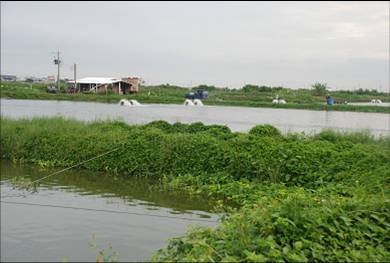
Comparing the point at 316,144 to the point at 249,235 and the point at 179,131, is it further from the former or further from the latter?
the point at 249,235

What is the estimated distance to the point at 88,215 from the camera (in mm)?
7594

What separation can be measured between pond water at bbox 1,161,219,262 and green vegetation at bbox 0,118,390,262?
681mm

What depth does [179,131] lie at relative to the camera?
43.5 feet

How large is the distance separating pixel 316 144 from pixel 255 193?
2.87m

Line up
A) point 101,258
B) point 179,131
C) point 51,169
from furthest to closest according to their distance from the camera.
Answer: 1. point 179,131
2. point 51,169
3. point 101,258

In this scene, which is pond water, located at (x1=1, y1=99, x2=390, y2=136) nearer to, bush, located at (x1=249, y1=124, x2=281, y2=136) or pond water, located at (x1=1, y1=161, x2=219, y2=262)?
bush, located at (x1=249, y1=124, x2=281, y2=136)

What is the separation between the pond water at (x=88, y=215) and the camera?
5.83 meters

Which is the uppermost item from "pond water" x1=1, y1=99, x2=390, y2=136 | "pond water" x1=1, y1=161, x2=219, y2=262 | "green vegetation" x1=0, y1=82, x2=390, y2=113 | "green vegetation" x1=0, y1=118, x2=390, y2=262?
"green vegetation" x1=0, y1=82, x2=390, y2=113

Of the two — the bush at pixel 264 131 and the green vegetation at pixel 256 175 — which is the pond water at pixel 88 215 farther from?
the bush at pixel 264 131

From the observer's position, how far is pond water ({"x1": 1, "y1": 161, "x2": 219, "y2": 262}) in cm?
583

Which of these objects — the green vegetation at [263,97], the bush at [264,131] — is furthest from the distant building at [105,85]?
the bush at [264,131]

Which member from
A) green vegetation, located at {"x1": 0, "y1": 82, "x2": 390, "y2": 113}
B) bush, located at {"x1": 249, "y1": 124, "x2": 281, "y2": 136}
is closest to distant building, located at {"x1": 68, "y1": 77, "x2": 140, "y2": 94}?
green vegetation, located at {"x1": 0, "y1": 82, "x2": 390, "y2": 113}

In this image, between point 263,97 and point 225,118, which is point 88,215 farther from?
point 263,97

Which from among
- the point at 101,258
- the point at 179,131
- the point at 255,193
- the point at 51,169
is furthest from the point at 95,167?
the point at 101,258
